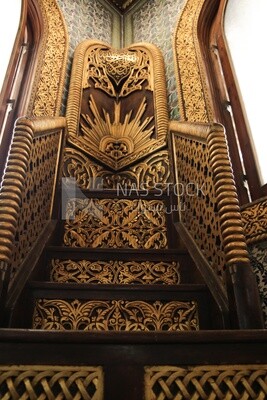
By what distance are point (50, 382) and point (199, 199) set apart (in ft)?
3.61

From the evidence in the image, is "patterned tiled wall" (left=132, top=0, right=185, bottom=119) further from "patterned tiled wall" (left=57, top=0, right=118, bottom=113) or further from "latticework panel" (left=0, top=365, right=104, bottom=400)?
"latticework panel" (left=0, top=365, right=104, bottom=400)

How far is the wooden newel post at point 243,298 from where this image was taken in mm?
1157

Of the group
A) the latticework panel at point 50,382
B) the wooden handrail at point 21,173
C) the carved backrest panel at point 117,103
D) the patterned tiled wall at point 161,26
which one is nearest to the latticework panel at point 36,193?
the wooden handrail at point 21,173

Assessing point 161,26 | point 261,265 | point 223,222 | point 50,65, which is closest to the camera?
point 223,222

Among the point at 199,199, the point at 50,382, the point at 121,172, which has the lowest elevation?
the point at 50,382

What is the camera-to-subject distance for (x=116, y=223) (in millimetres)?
2119

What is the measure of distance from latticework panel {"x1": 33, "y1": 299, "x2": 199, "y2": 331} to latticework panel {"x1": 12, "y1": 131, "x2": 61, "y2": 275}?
0.21 metres

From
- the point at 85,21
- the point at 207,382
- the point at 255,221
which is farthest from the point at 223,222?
the point at 85,21

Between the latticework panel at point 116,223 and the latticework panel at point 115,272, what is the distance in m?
0.27

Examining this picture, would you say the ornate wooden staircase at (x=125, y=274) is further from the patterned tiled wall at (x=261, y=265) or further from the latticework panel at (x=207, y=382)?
the patterned tiled wall at (x=261, y=265)

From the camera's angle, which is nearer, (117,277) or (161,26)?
(117,277)

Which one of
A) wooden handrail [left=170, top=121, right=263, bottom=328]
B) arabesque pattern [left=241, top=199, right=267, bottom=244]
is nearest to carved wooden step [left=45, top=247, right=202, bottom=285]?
wooden handrail [left=170, top=121, right=263, bottom=328]

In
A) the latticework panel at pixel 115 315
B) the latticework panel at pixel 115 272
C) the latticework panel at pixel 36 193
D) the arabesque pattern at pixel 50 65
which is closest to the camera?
the latticework panel at pixel 115 315

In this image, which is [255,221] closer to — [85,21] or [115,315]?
[115,315]
